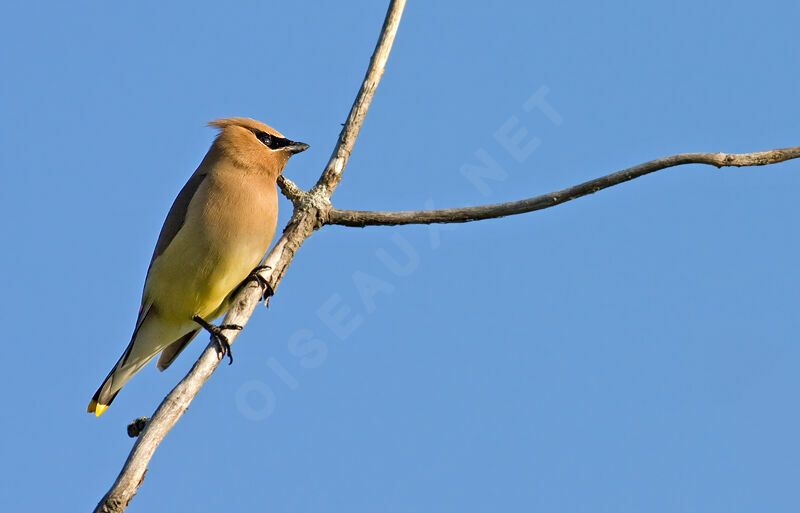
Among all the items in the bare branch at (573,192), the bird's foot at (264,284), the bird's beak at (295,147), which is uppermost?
the bird's beak at (295,147)

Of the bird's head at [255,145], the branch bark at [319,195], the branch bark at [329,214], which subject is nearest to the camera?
the branch bark at [329,214]

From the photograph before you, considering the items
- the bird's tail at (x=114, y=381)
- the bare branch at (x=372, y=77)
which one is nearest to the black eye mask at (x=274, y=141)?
the bare branch at (x=372, y=77)

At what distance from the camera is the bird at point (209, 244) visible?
5.70 m

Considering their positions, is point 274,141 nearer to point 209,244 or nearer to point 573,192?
point 209,244

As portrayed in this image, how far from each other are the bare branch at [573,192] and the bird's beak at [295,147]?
1.64 meters

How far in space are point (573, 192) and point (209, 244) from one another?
2.52 meters

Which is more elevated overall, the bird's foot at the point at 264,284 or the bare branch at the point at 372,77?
the bare branch at the point at 372,77

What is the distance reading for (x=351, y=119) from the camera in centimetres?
499

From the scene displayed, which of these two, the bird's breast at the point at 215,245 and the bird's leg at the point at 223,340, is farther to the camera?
the bird's breast at the point at 215,245

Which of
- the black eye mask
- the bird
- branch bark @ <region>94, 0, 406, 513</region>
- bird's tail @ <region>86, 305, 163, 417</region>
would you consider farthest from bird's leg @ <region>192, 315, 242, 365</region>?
the black eye mask

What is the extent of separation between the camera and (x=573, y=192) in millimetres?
4234

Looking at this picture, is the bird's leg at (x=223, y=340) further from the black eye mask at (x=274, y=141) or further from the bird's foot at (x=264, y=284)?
the black eye mask at (x=274, y=141)

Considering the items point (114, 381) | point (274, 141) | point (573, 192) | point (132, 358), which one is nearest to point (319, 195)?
point (274, 141)

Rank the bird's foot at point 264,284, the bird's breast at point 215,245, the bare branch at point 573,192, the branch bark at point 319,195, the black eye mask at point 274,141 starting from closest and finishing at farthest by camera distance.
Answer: the bare branch at point 573,192, the branch bark at point 319,195, the bird's foot at point 264,284, the bird's breast at point 215,245, the black eye mask at point 274,141
